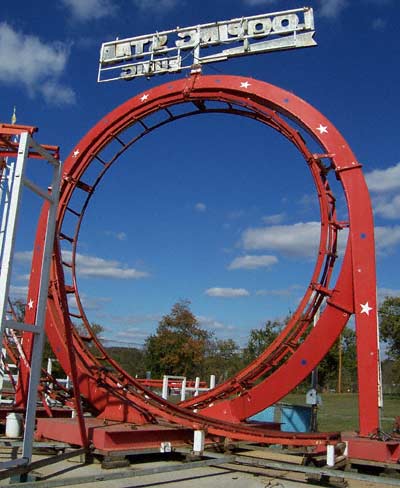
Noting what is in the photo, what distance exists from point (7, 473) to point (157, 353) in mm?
28041

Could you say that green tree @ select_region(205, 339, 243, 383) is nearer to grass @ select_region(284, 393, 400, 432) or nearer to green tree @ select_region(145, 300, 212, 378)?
green tree @ select_region(145, 300, 212, 378)

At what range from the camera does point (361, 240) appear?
27.8 ft

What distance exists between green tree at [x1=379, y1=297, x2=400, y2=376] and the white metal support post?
41049 millimetres

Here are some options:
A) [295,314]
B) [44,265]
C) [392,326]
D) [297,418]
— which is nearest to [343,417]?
[297,418]

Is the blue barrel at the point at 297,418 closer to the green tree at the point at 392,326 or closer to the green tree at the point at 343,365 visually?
the green tree at the point at 343,365

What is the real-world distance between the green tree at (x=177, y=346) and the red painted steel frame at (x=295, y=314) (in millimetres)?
22327

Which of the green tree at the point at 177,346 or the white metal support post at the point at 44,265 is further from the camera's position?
the green tree at the point at 177,346

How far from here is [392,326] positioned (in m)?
44.4

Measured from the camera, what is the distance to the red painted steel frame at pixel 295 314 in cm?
823

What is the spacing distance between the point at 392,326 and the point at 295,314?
1497 inches

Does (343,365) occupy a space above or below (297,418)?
above

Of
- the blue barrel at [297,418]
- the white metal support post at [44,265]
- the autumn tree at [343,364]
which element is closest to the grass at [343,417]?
the blue barrel at [297,418]

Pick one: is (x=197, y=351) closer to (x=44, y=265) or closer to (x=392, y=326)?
(x=392, y=326)

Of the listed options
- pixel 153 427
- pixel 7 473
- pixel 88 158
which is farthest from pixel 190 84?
pixel 7 473
